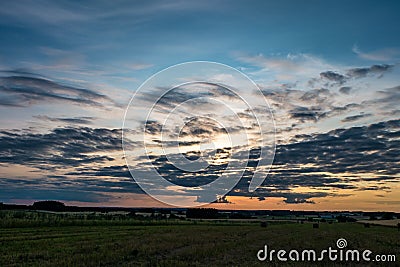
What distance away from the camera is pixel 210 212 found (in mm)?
155750

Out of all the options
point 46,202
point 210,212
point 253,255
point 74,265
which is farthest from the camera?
point 210,212

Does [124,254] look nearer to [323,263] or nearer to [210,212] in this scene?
[323,263]

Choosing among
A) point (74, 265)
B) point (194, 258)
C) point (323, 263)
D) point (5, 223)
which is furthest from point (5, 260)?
point (5, 223)

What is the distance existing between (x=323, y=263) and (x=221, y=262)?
4.69 metres

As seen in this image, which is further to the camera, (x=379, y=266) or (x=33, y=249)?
(x=33, y=249)

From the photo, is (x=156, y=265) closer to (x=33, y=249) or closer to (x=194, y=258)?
(x=194, y=258)

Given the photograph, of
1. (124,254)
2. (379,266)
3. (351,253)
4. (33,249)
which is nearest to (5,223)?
(33,249)

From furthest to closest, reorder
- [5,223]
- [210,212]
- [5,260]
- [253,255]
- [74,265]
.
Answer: [210,212] → [5,223] → [253,255] → [5,260] → [74,265]

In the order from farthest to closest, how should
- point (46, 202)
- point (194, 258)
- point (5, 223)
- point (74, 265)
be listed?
point (46, 202)
point (5, 223)
point (194, 258)
point (74, 265)

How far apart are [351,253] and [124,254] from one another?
12.6 m

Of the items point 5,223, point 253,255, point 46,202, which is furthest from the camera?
point 46,202

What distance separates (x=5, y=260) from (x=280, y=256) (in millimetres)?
13622

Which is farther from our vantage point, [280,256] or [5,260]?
[280,256]

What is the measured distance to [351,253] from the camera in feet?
79.7
